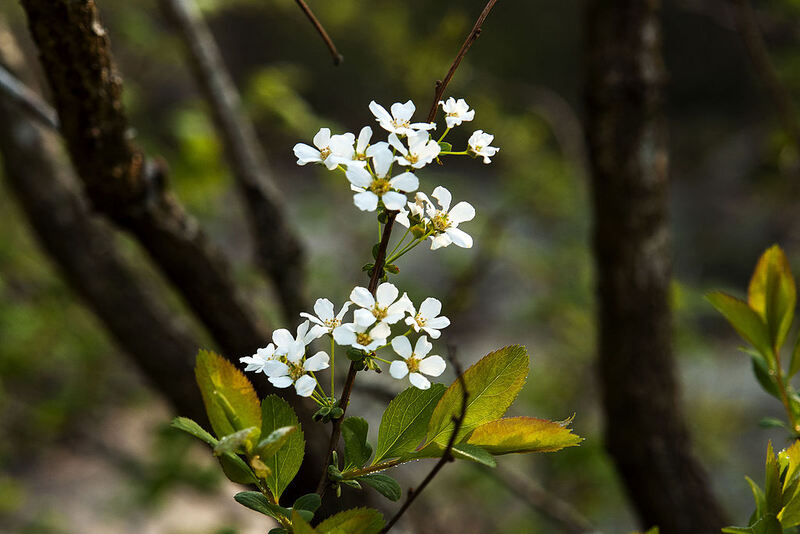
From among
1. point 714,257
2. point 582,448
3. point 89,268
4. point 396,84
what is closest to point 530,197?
point 396,84

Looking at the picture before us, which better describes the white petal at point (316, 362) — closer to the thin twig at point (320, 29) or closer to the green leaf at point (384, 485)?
the green leaf at point (384, 485)

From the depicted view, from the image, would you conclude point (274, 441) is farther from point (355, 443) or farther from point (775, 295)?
point (775, 295)

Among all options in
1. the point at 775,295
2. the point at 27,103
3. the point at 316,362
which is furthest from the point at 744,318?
the point at 27,103

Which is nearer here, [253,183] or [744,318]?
[744,318]

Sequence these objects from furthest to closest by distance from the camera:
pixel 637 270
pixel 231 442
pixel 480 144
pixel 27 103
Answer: pixel 637 270
pixel 27 103
pixel 480 144
pixel 231 442

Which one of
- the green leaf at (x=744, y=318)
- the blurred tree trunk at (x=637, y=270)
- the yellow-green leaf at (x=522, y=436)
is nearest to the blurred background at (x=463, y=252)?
the blurred tree trunk at (x=637, y=270)

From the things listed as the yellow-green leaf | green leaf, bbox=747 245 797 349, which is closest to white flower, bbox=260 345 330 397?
the yellow-green leaf

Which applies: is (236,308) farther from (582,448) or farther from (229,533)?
(582,448)
